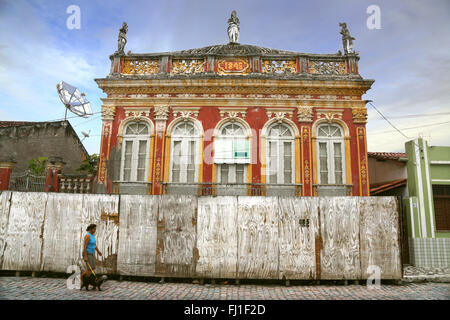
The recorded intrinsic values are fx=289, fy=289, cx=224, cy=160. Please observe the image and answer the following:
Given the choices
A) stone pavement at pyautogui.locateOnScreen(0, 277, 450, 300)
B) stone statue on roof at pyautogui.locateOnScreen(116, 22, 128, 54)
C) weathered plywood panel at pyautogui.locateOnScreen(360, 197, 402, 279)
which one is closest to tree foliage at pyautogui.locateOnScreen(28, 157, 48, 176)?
stone statue on roof at pyautogui.locateOnScreen(116, 22, 128, 54)

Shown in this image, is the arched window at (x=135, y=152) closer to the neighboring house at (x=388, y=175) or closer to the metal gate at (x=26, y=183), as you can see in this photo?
the metal gate at (x=26, y=183)

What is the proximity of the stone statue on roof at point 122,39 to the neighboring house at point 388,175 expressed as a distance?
11122mm

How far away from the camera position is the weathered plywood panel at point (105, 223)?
7.12 metres

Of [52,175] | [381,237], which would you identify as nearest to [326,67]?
[381,237]

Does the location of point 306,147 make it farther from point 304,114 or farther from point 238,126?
point 238,126

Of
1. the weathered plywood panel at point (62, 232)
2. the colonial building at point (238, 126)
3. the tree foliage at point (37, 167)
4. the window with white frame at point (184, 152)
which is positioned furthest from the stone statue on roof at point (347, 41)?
the tree foliage at point (37, 167)

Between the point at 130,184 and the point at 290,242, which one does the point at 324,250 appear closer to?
the point at 290,242

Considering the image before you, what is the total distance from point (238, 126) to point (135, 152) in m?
4.00

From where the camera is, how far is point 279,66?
443 inches

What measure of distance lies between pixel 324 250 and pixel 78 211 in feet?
20.4

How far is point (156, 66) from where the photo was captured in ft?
37.4

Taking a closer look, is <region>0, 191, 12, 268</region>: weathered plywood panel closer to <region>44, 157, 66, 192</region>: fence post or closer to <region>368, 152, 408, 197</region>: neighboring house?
<region>44, 157, 66, 192</region>: fence post
